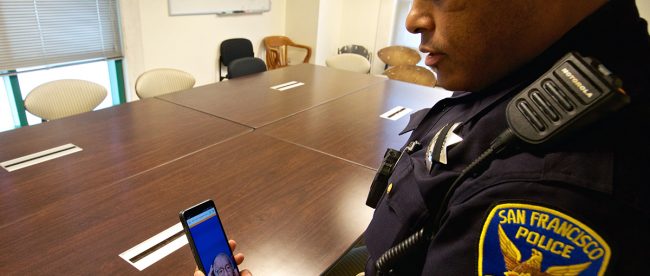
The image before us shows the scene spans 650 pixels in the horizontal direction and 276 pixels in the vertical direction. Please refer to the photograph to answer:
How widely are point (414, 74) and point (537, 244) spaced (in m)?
3.29

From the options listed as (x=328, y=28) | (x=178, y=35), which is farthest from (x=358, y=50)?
(x=178, y=35)

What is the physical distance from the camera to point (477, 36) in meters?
0.54

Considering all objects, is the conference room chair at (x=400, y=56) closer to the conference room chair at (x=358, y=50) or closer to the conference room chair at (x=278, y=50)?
the conference room chair at (x=278, y=50)

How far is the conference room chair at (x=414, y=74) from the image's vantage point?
3.50m

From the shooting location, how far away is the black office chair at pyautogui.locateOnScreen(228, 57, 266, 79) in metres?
3.19

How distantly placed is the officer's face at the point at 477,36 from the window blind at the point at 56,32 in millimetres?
3230

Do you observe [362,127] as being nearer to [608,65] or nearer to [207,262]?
[207,262]

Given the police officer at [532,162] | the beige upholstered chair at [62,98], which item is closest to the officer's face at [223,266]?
the police officer at [532,162]

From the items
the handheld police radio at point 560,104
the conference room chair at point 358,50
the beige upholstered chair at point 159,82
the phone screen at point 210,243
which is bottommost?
the conference room chair at point 358,50

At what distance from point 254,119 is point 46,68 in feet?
7.22

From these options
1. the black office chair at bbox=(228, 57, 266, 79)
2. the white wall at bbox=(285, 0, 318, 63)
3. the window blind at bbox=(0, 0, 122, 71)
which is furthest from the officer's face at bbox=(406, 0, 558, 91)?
the white wall at bbox=(285, 0, 318, 63)

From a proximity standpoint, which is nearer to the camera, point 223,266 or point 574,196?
point 574,196

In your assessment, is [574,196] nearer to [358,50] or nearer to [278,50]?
[278,50]

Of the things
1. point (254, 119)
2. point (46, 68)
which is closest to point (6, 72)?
point (46, 68)
